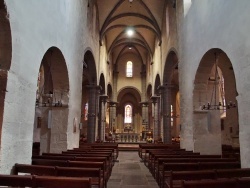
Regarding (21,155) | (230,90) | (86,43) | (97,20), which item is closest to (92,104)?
(86,43)

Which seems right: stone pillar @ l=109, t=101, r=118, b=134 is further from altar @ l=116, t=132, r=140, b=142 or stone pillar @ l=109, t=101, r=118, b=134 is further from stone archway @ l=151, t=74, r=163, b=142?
stone archway @ l=151, t=74, r=163, b=142

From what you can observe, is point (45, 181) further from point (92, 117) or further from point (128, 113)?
point (128, 113)

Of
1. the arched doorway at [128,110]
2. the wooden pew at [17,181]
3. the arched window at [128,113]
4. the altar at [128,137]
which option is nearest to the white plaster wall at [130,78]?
the arched doorway at [128,110]

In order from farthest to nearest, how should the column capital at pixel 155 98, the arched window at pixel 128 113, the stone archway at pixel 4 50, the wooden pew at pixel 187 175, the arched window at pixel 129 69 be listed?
the arched window at pixel 128 113, the arched window at pixel 129 69, the column capital at pixel 155 98, the stone archway at pixel 4 50, the wooden pew at pixel 187 175

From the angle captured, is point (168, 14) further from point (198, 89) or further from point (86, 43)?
point (198, 89)

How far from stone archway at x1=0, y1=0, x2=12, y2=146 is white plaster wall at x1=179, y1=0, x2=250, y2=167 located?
5.63 m

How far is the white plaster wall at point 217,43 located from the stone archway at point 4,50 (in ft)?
18.5

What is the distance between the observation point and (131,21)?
21.3 meters

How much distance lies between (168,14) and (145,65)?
43.8 feet

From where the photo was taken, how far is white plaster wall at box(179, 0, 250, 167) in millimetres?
6129

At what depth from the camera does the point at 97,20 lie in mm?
17875

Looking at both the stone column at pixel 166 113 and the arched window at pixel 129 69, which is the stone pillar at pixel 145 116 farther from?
the stone column at pixel 166 113

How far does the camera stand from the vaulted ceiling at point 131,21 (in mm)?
17891

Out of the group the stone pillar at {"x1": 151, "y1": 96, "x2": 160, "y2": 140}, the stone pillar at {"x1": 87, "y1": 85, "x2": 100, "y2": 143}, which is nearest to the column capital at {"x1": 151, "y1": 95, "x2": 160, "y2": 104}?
the stone pillar at {"x1": 151, "y1": 96, "x2": 160, "y2": 140}
